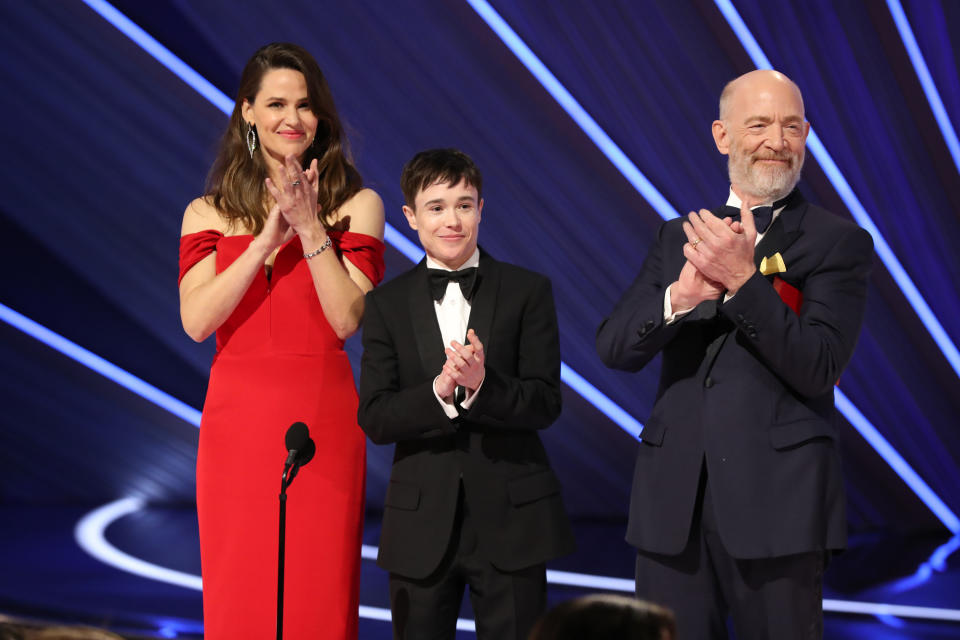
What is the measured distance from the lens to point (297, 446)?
1.93 m

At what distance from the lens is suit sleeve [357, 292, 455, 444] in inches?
81.2

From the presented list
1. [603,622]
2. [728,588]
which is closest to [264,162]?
[728,588]

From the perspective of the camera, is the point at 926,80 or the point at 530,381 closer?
the point at 530,381

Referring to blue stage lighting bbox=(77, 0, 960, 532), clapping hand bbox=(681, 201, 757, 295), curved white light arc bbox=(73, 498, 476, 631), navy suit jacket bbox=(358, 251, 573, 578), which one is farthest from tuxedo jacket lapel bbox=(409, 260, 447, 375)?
blue stage lighting bbox=(77, 0, 960, 532)

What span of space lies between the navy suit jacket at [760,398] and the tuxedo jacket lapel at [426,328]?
1.15 feet

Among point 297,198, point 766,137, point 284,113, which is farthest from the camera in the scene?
point 284,113

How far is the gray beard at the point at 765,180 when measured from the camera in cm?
204

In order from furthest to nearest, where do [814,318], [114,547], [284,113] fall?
[114,547], [284,113], [814,318]

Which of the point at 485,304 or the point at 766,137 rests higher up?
the point at 766,137

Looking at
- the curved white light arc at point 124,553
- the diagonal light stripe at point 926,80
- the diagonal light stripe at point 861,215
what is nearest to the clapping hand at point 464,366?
the curved white light arc at point 124,553

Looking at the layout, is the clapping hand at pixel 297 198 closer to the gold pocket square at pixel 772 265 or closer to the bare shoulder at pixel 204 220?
the bare shoulder at pixel 204 220

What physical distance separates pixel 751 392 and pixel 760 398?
0.02 m

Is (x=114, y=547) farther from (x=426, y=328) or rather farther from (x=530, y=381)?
(x=530, y=381)

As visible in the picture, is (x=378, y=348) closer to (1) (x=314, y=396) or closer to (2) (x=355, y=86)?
(1) (x=314, y=396)
